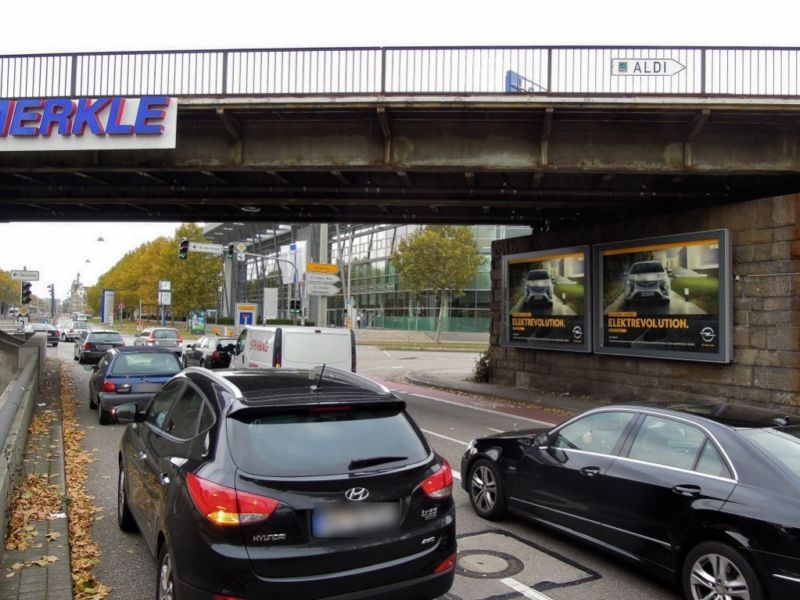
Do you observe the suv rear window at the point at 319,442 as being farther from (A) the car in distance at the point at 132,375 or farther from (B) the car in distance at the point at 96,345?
(B) the car in distance at the point at 96,345

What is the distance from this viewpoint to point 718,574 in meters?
3.82

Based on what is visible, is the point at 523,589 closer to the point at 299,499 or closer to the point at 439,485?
the point at 439,485

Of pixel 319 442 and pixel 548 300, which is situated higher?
pixel 548 300

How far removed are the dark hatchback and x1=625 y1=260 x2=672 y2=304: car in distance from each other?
38.5 ft

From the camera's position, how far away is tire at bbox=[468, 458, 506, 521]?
5848mm

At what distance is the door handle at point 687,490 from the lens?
13.4 ft

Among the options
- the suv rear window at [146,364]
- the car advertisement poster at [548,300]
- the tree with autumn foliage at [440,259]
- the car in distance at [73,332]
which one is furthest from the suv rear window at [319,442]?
the car in distance at [73,332]

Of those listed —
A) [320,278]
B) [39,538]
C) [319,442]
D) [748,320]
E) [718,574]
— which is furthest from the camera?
[320,278]

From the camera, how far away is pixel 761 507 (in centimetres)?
367

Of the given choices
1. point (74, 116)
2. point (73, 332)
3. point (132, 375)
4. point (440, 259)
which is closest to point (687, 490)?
point (132, 375)

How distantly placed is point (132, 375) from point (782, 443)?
10.8m

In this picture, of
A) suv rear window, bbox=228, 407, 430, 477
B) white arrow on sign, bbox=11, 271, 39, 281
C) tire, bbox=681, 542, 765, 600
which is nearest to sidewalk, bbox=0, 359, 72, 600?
suv rear window, bbox=228, 407, 430, 477

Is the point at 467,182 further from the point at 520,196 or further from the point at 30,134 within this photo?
the point at 30,134

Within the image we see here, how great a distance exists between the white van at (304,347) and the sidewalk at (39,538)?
5.38 m
